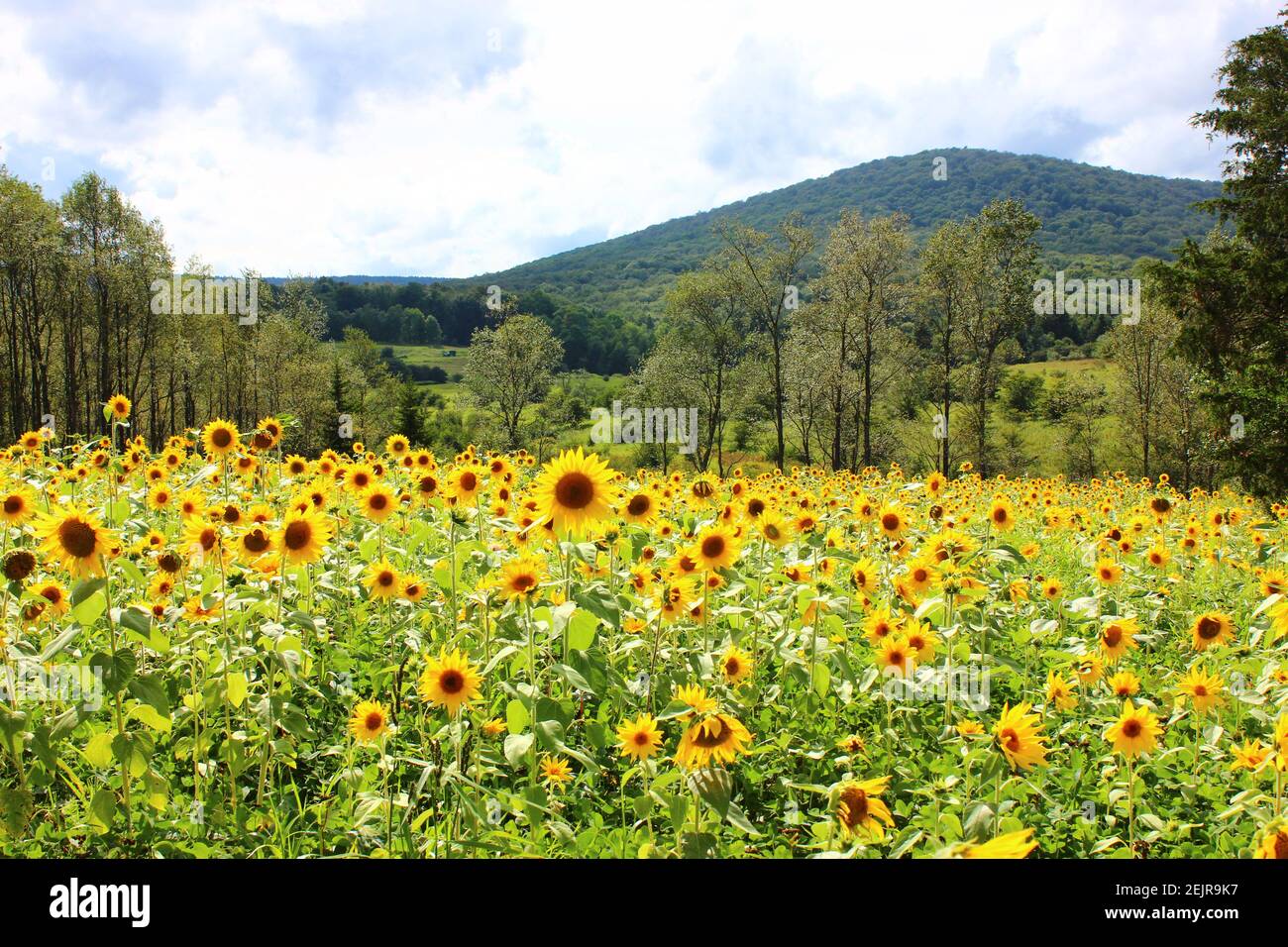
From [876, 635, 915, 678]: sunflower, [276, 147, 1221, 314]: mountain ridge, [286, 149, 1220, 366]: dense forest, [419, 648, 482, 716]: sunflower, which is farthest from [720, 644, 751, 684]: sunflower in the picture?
[276, 147, 1221, 314]: mountain ridge

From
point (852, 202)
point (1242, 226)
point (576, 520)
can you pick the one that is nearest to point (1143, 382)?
point (1242, 226)

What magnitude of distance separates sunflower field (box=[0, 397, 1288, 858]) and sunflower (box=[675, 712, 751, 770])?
0.01 m

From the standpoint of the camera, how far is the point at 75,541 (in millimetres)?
2885

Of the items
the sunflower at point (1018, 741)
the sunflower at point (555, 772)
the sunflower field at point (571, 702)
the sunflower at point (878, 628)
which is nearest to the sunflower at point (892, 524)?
the sunflower field at point (571, 702)

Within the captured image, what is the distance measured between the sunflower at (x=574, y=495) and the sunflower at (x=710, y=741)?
1.20 metres

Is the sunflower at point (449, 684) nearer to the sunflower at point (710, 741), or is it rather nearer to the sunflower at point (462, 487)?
the sunflower at point (710, 741)

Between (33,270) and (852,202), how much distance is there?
196 meters

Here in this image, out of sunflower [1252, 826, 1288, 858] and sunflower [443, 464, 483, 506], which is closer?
sunflower [1252, 826, 1288, 858]

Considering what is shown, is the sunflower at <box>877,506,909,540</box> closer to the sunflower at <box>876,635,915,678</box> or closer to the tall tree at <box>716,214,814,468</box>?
the sunflower at <box>876,635,915,678</box>

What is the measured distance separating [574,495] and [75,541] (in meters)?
2.07

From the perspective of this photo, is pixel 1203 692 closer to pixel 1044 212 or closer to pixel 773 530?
pixel 773 530

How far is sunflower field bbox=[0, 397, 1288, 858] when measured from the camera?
2.64 meters

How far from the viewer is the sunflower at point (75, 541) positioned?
2881mm
